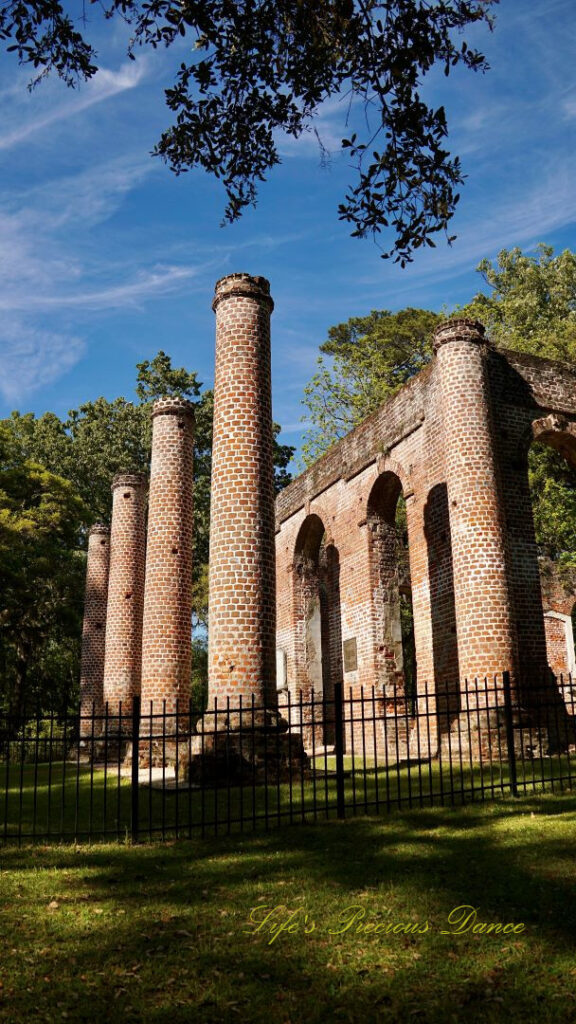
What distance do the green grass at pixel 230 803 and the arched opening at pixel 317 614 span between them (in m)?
11.1

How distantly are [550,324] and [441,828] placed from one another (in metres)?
29.8

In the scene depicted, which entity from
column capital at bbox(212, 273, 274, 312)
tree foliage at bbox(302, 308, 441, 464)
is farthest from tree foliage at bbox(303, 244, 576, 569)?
column capital at bbox(212, 273, 274, 312)

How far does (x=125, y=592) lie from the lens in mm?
21656

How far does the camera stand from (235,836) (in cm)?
723

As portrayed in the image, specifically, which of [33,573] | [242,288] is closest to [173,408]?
[242,288]

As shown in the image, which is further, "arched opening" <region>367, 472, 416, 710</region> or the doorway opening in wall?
the doorway opening in wall

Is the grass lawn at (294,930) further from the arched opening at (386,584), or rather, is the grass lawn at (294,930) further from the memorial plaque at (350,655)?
the memorial plaque at (350,655)

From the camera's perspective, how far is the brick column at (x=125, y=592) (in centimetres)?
2092

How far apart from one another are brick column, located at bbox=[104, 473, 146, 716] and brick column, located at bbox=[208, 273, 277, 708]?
10.4 m

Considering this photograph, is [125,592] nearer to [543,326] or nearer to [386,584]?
[386,584]

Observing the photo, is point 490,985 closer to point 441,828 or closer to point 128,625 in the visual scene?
point 441,828

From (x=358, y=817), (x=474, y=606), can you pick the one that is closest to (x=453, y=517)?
(x=474, y=606)

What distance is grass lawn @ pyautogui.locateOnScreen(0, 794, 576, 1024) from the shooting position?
140 inches

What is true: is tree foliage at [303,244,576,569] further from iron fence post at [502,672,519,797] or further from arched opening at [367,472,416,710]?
iron fence post at [502,672,519,797]
